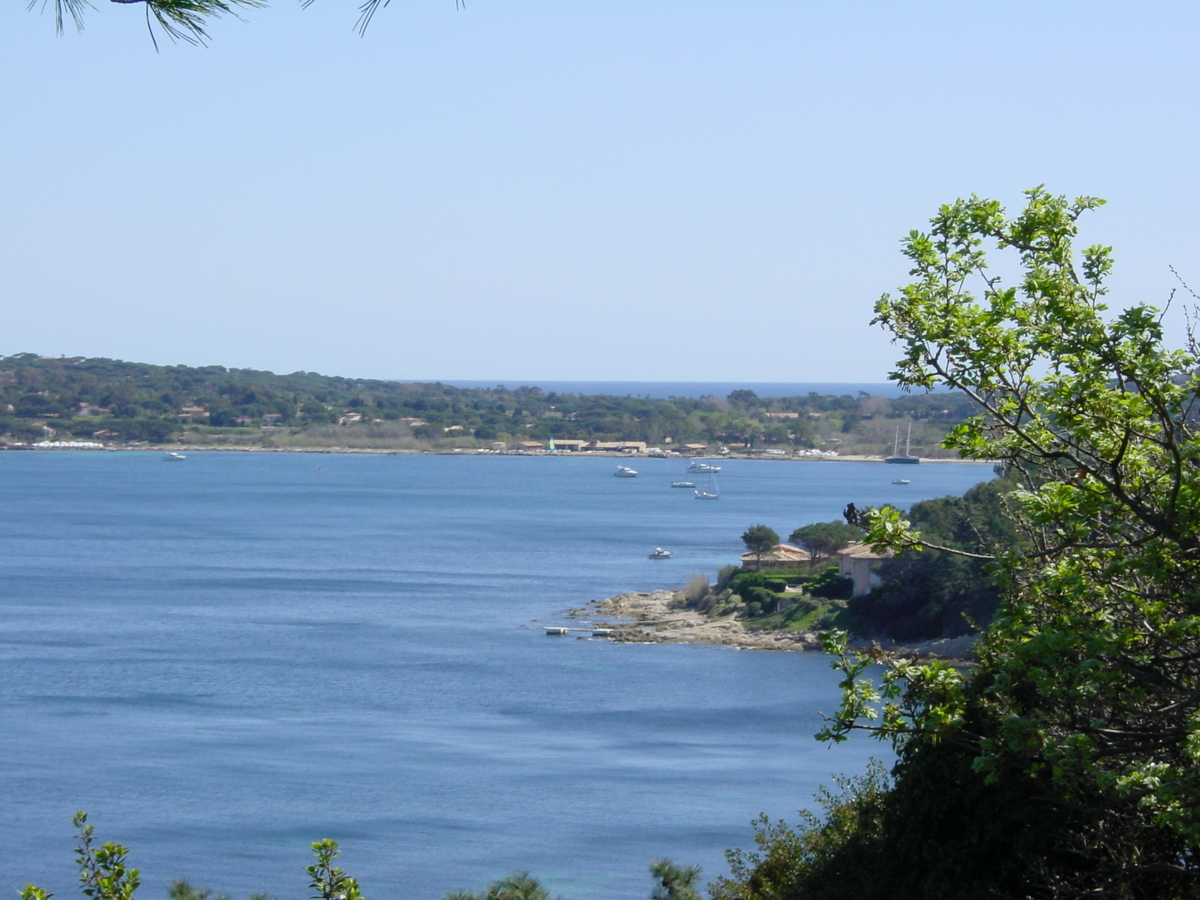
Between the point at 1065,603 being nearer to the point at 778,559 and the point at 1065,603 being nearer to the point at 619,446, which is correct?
the point at 778,559

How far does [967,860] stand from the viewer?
25.1ft

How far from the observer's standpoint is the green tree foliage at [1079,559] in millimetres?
5145

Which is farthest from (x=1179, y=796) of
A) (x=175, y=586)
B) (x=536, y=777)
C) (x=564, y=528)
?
(x=564, y=528)

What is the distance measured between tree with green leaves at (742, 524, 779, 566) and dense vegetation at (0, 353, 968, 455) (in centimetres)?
9246

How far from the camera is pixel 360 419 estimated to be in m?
170

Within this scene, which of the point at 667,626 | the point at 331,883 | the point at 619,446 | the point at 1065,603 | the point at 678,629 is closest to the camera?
the point at 331,883

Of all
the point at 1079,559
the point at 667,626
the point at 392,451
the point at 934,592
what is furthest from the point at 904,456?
the point at 1079,559

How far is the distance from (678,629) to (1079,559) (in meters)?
41.7

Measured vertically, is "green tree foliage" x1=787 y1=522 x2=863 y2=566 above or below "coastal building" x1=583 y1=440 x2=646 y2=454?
below

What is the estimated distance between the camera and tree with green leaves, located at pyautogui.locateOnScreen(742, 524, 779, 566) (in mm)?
53875

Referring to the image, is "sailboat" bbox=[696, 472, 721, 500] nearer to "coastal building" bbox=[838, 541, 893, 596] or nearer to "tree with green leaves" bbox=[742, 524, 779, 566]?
"tree with green leaves" bbox=[742, 524, 779, 566]

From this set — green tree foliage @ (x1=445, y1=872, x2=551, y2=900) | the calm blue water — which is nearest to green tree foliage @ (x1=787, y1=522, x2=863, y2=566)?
the calm blue water

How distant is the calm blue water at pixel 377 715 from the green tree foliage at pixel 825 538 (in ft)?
22.5

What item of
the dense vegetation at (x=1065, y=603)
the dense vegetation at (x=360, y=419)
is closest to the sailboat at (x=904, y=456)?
the dense vegetation at (x=360, y=419)
